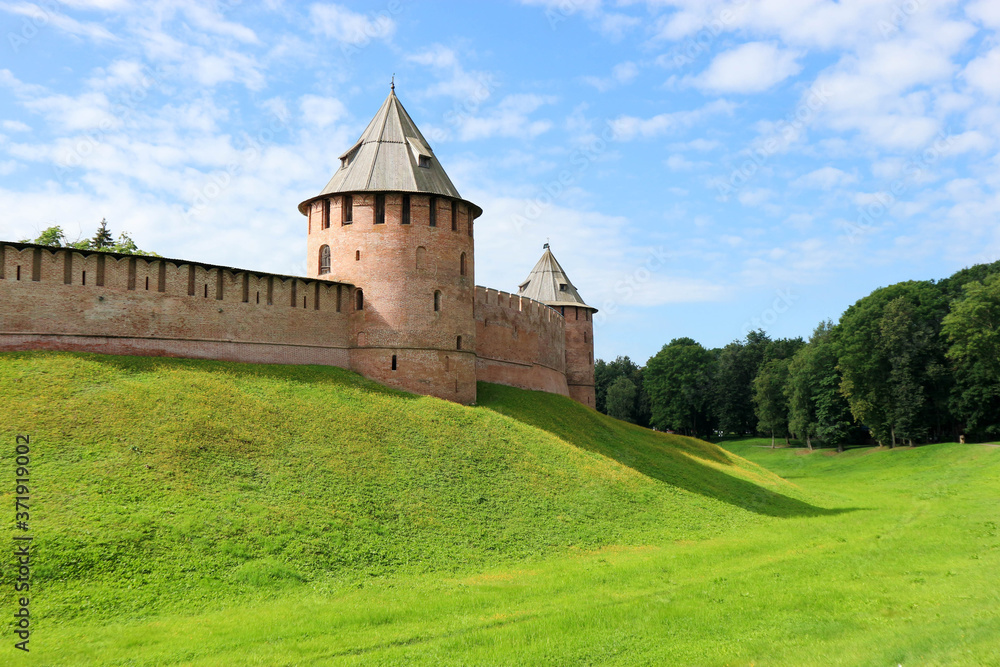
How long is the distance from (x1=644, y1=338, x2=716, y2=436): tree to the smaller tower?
3229cm

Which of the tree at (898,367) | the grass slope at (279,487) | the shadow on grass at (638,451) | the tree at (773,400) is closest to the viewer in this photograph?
the grass slope at (279,487)

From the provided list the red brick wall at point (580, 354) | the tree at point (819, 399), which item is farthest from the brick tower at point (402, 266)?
the tree at point (819, 399)

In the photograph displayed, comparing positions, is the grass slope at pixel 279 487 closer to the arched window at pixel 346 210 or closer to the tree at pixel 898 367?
the arched window at pixel 346 210

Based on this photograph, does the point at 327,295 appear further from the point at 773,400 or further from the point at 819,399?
the point at 773,400

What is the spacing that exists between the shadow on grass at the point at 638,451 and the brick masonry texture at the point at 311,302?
2.32 metres

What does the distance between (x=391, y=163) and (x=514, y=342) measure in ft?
36.7

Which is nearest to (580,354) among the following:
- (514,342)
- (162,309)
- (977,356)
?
(514,342)

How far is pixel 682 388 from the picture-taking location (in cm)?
7850

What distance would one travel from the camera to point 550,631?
1286 centimetres

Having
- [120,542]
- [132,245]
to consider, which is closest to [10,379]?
[120,542]

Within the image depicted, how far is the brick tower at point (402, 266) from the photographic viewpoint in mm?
28016

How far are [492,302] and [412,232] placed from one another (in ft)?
27.4

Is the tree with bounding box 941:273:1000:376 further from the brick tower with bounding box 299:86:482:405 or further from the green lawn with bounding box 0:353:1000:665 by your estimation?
the brick tower with bounding box 299:86:482:405

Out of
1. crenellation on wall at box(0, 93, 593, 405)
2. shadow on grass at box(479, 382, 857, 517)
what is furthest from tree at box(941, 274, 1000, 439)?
crenellation on wall at box(0, 93, 593, 405)
